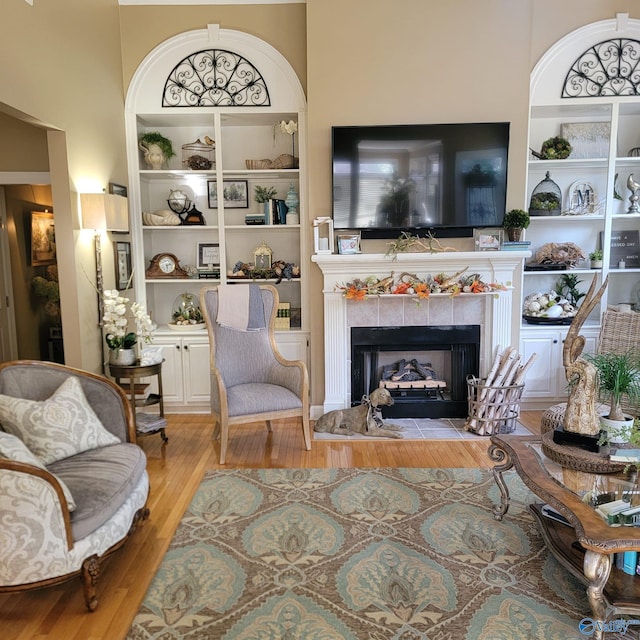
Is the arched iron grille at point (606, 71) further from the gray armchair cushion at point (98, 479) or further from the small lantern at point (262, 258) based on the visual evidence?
the gray armchair cushion at point (98, 479)

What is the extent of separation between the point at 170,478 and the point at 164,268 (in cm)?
209

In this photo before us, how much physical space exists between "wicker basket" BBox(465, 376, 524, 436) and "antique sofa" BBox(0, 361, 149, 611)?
2.60 meters

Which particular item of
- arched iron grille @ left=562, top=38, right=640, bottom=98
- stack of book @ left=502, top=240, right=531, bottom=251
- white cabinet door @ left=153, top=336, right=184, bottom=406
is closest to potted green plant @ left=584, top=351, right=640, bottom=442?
stack of book @ left=502, top=240, right=531, bottom=251

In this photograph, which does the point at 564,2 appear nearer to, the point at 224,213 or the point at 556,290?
the point at 556,290

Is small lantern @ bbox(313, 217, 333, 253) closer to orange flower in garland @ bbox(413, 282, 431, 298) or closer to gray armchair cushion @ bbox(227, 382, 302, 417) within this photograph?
orange flower in garland @ bbox(413, 282, 431, 298)

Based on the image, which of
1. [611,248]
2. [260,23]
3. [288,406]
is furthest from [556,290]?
[260,23]

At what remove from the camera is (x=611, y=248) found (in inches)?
190

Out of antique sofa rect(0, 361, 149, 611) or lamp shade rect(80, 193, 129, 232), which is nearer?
antique sofa rect(0, 361, 149, 611)

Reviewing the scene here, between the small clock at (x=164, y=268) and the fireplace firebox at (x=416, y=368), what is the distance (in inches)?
67.2

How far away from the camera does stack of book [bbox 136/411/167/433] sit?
3.93 m

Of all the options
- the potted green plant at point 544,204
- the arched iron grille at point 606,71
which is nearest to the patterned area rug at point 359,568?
the potted green plant at point 544,204

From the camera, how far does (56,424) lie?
8.48ft

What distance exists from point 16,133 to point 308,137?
7.54 feet

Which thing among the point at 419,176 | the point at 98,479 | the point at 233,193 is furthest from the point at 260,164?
the point at 98,479
